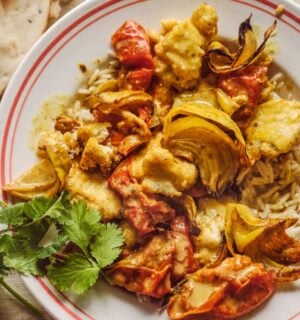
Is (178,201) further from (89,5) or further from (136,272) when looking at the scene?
(89,5)

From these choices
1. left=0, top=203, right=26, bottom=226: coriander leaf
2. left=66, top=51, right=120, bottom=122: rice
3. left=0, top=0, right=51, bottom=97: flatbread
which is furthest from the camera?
left=0, top=0, right=51, bottom=97: flatbread

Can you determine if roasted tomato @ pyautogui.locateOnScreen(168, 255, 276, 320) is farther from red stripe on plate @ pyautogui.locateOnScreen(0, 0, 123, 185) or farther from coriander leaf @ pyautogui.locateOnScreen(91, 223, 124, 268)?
red stripe on plate @ pyautogui.locateOnScreen(0, 0, 123, 185)

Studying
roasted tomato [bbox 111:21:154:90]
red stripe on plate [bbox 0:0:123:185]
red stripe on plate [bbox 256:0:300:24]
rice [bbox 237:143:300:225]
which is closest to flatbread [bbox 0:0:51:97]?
red stripe on plate [bbox 0:0:123:185]

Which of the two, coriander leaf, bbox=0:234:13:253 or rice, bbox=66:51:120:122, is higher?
rice, bbox=66:51:120:122

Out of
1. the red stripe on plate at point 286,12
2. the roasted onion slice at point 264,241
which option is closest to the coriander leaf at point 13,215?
the roasted onion slice at point 264,241

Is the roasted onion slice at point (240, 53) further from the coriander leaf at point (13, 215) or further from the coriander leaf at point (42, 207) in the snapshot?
the coriander leaf at point (13, 215)

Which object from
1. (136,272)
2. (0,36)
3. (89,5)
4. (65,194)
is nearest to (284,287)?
(136,272)
